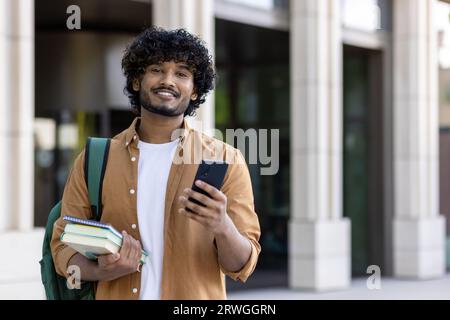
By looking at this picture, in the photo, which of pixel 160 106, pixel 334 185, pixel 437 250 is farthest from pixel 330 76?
pixel 160 106

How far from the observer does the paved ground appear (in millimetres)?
12180

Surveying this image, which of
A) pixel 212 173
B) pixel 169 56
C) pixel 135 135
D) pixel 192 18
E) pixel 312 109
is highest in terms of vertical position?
pixel 192 18

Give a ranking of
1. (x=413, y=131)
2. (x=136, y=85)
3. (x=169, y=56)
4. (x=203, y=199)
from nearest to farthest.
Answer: (x=203, y=199) → (x=169, y=56) → (x=136, y=85) → (x=413, y=131)

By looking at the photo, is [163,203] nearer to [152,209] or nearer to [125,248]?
[152,209]

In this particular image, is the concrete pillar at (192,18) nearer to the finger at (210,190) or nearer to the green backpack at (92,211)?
the green backpack at (92,211)

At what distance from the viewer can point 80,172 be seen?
8.47ft

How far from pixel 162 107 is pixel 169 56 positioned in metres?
0.17

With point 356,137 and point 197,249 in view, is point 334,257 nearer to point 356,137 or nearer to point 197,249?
point 356,137

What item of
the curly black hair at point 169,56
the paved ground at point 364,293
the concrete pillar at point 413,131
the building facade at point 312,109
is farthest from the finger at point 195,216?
the concrete pillar at point 413,131

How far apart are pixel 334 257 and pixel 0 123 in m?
6.30

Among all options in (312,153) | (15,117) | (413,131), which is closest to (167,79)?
(15,117)

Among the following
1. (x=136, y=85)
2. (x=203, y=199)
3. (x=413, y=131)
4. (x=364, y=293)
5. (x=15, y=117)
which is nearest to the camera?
(x=203, y=199)

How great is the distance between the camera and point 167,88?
256 cm

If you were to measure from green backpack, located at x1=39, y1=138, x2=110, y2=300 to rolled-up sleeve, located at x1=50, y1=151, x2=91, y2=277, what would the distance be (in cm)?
2
